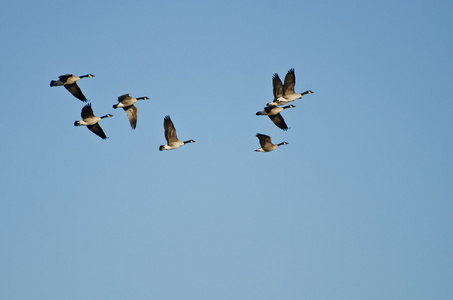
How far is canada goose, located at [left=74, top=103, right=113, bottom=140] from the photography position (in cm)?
4175

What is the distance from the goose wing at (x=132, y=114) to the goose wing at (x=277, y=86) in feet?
26.5

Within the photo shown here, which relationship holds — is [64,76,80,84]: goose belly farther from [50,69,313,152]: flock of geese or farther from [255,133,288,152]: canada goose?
[255,133,288,152]: canada goose

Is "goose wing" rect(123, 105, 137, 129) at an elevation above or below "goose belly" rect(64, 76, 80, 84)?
below

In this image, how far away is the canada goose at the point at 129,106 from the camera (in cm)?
4309

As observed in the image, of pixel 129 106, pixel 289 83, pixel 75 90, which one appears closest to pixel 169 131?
pixel 129 106

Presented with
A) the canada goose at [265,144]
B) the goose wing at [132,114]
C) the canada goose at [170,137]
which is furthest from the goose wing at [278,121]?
the goose wing at [132,114]

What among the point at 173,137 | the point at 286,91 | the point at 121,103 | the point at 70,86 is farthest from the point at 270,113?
the point at 70,86

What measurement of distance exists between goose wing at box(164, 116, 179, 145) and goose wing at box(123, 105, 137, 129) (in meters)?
2.22

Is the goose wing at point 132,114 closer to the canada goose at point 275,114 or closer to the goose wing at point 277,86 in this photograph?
the canada goose at point 275,114

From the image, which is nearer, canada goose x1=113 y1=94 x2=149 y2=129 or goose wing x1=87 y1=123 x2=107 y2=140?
goose wing x1=87 y1=123 x2=107 y2=140

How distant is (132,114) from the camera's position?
143ft

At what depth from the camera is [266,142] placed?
43125 mm

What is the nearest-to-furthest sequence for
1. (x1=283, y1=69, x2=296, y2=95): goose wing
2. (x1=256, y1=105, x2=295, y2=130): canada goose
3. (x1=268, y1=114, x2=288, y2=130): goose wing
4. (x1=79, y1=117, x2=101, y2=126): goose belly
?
1. (x1=283, y1=69, x2=296, y2=95): goose wing
2. (x1=79, y1=117, x2=101, y2=126): goose belly
3. (x1=256, y1=105, x2=295, y2=130): canada goose
4. (x1=268, y1=114, x2=288, y2=130): goose wing

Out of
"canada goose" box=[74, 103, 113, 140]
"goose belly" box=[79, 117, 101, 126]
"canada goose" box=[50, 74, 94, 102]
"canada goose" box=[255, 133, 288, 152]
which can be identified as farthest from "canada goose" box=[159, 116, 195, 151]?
"canada goose" box=[50, 74, 94, 102]
